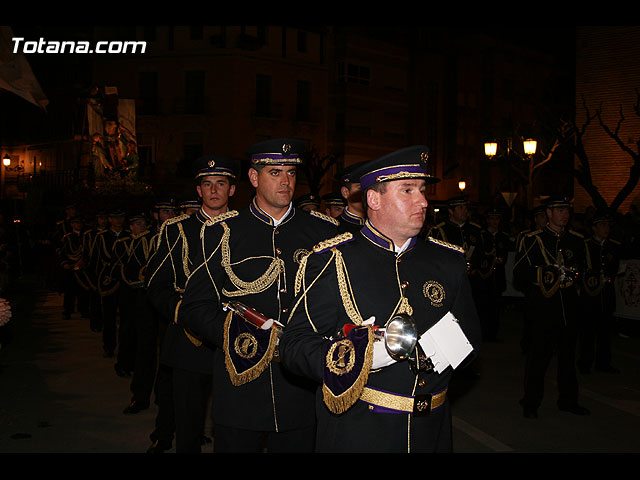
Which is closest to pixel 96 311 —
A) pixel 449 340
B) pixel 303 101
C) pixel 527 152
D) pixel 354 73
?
pixel 449 340

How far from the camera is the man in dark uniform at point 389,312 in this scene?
11.5 ft

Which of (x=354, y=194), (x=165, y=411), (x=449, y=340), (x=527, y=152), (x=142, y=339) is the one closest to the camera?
(x=449, y=340)

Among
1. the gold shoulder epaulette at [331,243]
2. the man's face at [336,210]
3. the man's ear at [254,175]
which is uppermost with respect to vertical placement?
the man's ear at [254,175]

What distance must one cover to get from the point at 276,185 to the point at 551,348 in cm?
497

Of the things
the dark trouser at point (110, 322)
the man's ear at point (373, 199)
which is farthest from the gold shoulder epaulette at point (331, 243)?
the dark trouser at point (110, 322)

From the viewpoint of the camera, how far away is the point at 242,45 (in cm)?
4397

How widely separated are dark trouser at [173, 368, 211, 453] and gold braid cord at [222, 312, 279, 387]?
4.56 ft

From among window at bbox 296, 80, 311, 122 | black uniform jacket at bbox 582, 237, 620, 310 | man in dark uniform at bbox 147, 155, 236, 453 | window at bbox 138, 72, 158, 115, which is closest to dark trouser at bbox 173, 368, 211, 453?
man in dark uniform at bbox 147, 155, 236, 453

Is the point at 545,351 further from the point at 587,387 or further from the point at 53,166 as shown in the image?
the point at 53,166

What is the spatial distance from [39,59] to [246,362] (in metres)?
57.5

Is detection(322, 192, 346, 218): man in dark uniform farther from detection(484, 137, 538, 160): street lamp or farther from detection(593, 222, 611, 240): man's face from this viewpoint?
detection(484, 137, 538, 160): street lamp

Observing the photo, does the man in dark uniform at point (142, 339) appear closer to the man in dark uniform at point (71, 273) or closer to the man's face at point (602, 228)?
the man's face at point (602, 228)

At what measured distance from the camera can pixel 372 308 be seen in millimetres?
3596

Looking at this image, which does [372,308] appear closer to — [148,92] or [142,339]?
[142,339]
